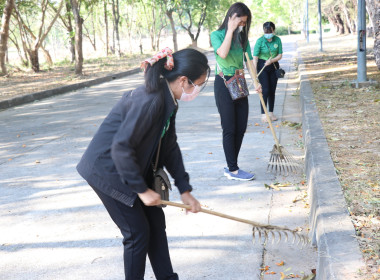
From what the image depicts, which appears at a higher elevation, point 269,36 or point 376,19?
point 376,19

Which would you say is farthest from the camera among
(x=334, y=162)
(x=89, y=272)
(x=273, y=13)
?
(x=273, y=13)

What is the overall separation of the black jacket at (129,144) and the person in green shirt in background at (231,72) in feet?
8.15

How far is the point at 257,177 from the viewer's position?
209 inches

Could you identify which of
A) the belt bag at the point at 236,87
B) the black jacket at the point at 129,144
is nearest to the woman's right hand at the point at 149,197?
the black jacket at the point at 129,144

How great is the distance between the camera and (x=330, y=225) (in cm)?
311

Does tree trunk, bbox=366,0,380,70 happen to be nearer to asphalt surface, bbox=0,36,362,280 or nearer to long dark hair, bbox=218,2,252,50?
asphalt surface, bbox=0,36,362,280

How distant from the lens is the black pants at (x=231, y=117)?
16.5 ft

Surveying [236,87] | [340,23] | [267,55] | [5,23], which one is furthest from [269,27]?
[340,23]

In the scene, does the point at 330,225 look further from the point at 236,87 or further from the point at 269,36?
the point at 269,36

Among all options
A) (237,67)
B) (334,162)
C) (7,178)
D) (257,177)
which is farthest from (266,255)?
(7,178)

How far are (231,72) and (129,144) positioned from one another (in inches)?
116

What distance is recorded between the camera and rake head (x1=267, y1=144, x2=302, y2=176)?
5.38 m

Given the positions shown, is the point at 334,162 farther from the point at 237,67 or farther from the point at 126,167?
the point at 126,167

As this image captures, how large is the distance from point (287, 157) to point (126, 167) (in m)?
3.49
